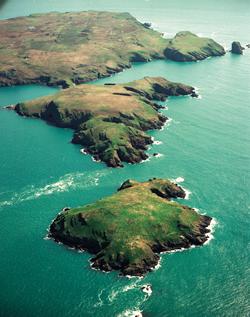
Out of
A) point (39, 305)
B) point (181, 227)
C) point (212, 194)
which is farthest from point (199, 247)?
point (39, 305)

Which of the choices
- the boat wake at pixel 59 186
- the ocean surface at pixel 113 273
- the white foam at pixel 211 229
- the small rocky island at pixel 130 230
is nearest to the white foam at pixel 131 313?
the ocean surface at pixel 113 273

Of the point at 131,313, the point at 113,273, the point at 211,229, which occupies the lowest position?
the point at 131,313

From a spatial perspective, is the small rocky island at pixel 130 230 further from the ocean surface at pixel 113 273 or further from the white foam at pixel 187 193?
the white foam at pixel 187 193

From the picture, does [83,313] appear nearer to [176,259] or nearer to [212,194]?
[176,259]

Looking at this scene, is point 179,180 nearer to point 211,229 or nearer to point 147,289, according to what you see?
point 211,229

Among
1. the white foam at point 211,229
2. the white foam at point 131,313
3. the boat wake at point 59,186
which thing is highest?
the boat wake at point 59,186

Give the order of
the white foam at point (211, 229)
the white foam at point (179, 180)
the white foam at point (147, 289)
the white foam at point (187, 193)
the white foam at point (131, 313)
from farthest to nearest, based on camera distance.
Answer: the white foam at point (179, 180), the white foam at point (187, 193), the white foam at point (211, 229), the white foam at point (147, 289), the white foam at point (131, 313)

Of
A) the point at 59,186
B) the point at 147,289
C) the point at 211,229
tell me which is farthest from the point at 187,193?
the point at 147,289

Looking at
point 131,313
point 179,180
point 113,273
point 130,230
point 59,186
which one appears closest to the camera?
point 131,313

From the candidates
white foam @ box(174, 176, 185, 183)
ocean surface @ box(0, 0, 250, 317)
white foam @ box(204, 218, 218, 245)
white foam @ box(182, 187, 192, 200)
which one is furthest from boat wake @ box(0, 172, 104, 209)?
white foam @ box(204, 218, 218, 245)

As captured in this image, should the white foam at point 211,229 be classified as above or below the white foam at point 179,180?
below
